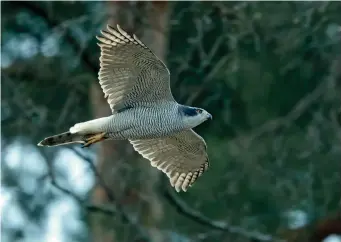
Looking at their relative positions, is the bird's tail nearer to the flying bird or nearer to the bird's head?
the flying bird

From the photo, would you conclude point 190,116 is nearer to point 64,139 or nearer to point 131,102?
point 131,102

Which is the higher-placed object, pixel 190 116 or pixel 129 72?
pixel 129 72

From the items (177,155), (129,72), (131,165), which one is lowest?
(131,165)

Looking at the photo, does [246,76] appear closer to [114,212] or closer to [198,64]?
[198,64]

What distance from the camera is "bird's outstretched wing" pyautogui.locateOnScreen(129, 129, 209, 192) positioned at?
6609 mm

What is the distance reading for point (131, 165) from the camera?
9.22 meters

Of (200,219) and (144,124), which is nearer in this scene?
(144,124)

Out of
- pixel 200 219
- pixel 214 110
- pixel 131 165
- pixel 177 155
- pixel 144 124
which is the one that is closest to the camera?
pixel 144 124

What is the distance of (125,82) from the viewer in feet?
20.2

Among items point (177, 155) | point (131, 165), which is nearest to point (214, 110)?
point (131, 165)

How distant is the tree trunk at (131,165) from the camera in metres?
9.08

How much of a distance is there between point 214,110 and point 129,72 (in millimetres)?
4474

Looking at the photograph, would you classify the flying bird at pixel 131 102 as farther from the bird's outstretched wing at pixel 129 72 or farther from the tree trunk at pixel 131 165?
the tree trunk at pixel 131 165

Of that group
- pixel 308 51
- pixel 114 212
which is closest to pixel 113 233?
pixel 114 212
